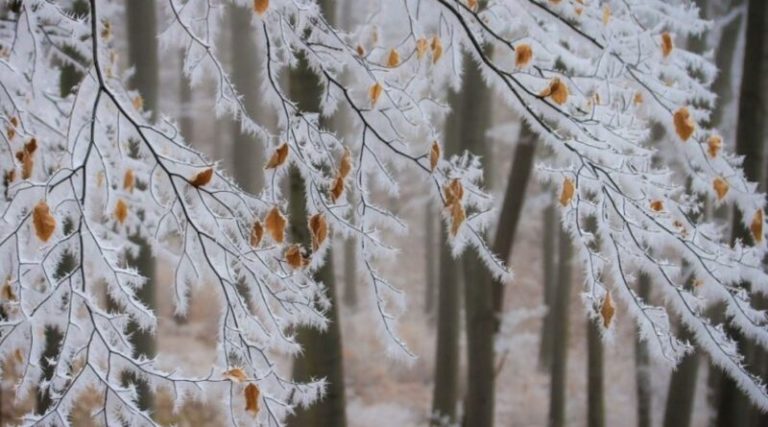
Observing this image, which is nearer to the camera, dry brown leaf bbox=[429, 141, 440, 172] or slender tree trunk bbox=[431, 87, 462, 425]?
dry brown leaf bbox=[429, 141, 440, 172]

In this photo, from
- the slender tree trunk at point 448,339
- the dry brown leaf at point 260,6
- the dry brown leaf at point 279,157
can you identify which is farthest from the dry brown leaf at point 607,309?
the slender tree trunk at point 448,339

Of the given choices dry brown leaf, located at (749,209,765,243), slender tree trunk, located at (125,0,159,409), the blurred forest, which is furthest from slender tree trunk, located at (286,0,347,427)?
slender tree trunk, located at (125,0,159,409)

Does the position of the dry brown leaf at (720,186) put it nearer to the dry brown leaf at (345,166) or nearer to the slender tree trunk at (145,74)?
the dry brown leaf at (345,166)

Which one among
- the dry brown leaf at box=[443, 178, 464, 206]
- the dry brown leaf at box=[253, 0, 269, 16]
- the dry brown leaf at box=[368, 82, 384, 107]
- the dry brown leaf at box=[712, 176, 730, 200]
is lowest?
the dry brown leaf at box=[443, 178, 464, 206]

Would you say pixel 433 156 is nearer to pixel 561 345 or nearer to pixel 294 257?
pixel 294 257

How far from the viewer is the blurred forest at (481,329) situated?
400cm

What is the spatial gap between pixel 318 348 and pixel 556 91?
2158mm

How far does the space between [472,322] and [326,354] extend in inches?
78.2

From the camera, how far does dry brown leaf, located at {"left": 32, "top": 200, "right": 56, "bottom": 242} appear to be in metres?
1.71

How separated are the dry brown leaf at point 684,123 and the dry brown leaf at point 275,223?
155 cm

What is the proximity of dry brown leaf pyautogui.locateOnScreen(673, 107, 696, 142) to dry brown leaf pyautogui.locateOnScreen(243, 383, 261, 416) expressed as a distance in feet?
6.01

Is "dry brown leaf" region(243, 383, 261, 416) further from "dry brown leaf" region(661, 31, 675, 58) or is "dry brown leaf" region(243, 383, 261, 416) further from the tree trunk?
the tree trunk

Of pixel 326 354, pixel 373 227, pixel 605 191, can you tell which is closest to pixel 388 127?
pixel 373 227

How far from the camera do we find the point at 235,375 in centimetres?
177
